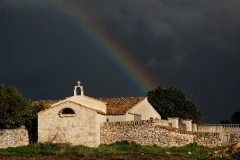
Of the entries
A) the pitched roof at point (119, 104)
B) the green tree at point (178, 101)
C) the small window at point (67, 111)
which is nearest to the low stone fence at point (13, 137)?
the small window at point (67, 111)

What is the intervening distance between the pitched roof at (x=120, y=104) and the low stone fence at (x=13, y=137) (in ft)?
30.8

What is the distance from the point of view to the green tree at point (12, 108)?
40344 millimetres

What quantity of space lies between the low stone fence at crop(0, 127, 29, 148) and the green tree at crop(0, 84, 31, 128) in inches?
33.3

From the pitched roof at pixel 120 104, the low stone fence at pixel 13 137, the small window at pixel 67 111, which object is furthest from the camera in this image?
the pitched roof at pixel 120 104

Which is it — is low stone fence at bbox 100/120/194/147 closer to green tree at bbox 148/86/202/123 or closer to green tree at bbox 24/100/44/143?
green tree at bbox 24/100/44/143

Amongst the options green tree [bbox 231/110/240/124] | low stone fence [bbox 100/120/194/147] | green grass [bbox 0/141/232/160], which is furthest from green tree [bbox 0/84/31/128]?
green tree [bbox 231/110/240/124]

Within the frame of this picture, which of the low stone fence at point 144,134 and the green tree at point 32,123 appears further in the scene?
the green tree at point 32,123

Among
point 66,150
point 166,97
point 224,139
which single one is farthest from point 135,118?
point 166,97

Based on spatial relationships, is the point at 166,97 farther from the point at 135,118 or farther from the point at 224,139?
A: the point at 224,139

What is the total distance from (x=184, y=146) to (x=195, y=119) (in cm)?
4023

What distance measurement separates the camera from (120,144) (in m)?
40.0

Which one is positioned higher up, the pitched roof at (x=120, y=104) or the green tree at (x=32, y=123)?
the pitched roof at (x=120, y=104)

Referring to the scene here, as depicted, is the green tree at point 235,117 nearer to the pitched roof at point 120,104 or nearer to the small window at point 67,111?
the pitched roof at point 120,104

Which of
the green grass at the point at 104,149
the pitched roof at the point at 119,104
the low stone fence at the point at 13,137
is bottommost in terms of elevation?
the green grass at the point at 104,149
